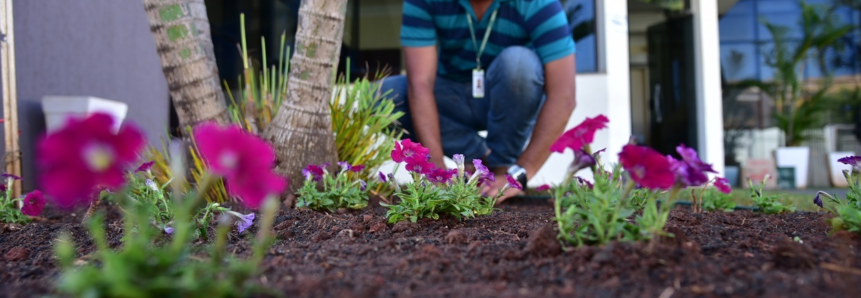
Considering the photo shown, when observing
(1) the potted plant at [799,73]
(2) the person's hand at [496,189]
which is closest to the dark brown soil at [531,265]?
(2) the person's hand at [496,189]

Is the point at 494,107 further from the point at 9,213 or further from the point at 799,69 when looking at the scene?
the point at 799,69

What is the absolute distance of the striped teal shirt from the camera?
2.71 metres

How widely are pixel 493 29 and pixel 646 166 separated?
1.96 meters

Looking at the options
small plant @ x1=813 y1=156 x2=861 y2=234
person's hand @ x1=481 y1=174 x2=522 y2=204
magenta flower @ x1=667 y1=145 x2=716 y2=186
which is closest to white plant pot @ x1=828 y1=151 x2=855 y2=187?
person's hand @ x1=481 y1=174 x2=522 y2=204

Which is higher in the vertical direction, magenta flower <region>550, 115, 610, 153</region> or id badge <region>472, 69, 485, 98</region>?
id badge <region>472, 69, 485, 98</region>

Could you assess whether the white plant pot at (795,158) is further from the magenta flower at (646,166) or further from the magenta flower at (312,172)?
the magenta flower at (646,166)

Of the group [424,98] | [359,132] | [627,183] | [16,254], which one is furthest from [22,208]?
[627,183]

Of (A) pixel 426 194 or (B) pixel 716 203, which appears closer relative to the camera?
(A) pixel 426 194

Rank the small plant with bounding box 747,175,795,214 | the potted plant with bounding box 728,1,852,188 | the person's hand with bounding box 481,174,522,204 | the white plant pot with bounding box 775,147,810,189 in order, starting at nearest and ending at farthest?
the small plant with bounding box 747,175,795,214
the person's hand with bounding box 481,174,522,204
the white plant pot with bounding box 775,147,810,189
the potted plant with bounding box 728,1,852,188

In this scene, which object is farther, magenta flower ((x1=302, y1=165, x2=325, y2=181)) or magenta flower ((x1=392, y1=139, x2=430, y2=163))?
magenta flower ((x1=302, y1=165, x2=325, y2=181))

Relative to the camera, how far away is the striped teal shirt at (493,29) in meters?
2.71

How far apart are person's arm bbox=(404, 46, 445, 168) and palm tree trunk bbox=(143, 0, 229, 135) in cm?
83

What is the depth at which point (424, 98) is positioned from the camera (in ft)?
8.77

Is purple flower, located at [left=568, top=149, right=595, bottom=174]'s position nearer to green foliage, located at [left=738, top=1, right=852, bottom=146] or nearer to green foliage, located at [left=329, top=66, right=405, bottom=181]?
green foliage, located at [left=329, top=66, right=405, bottom=181]
